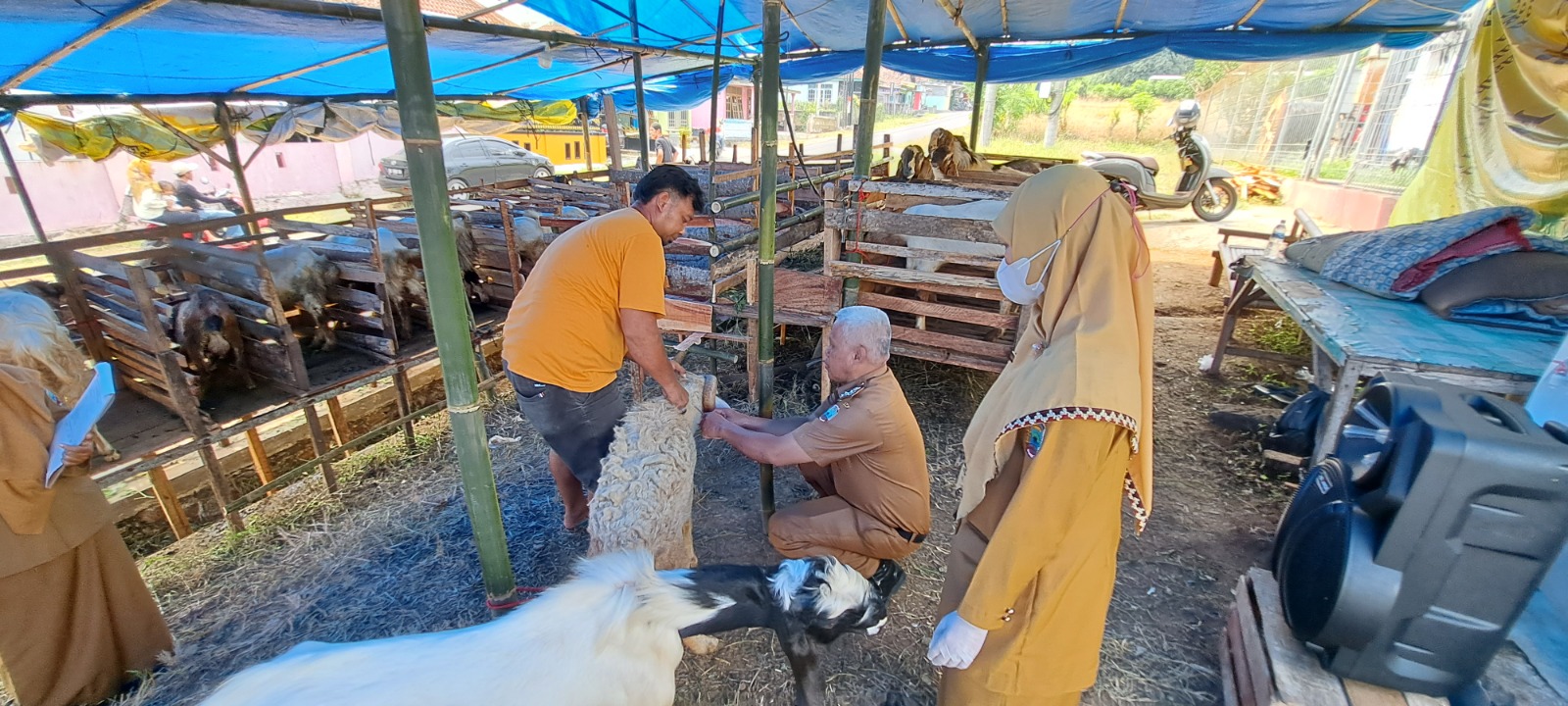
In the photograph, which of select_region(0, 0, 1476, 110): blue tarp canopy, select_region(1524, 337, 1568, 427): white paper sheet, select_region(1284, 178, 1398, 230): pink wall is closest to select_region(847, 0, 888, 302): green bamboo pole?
select_region(0, 0, 1476, 110): blue tarp canopy

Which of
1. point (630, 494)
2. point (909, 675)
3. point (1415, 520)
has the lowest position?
point (909, 675)

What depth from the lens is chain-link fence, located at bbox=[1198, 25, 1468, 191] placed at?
31.9 ft

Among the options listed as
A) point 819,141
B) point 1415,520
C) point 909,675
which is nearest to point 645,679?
point 909,675

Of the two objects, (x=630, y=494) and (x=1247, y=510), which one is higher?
(x=630, y=494)

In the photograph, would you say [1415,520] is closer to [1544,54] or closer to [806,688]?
[806,688]

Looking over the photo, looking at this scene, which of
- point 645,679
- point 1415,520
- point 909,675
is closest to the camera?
point 1415,520

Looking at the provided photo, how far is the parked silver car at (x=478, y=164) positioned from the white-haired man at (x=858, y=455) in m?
15.5

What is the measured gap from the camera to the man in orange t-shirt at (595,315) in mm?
2736

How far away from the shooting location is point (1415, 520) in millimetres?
1692

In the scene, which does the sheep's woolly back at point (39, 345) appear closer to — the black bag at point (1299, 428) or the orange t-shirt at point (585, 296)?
the orange t-shirt at point (585, 296)

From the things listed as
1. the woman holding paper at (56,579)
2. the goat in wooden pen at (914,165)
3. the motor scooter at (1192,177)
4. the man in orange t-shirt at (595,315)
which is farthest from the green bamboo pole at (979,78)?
the woman holding paper at (56,579)

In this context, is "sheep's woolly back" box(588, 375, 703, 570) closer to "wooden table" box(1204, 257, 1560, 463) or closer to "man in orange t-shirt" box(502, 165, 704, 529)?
"man in orange t-shirt" box(502, 165, 704, 529)

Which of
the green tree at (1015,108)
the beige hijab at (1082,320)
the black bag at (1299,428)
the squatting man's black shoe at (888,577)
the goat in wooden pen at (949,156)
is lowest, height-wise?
the squatting man's black shoe at (888,577)

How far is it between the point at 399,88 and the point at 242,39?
17.5ft
